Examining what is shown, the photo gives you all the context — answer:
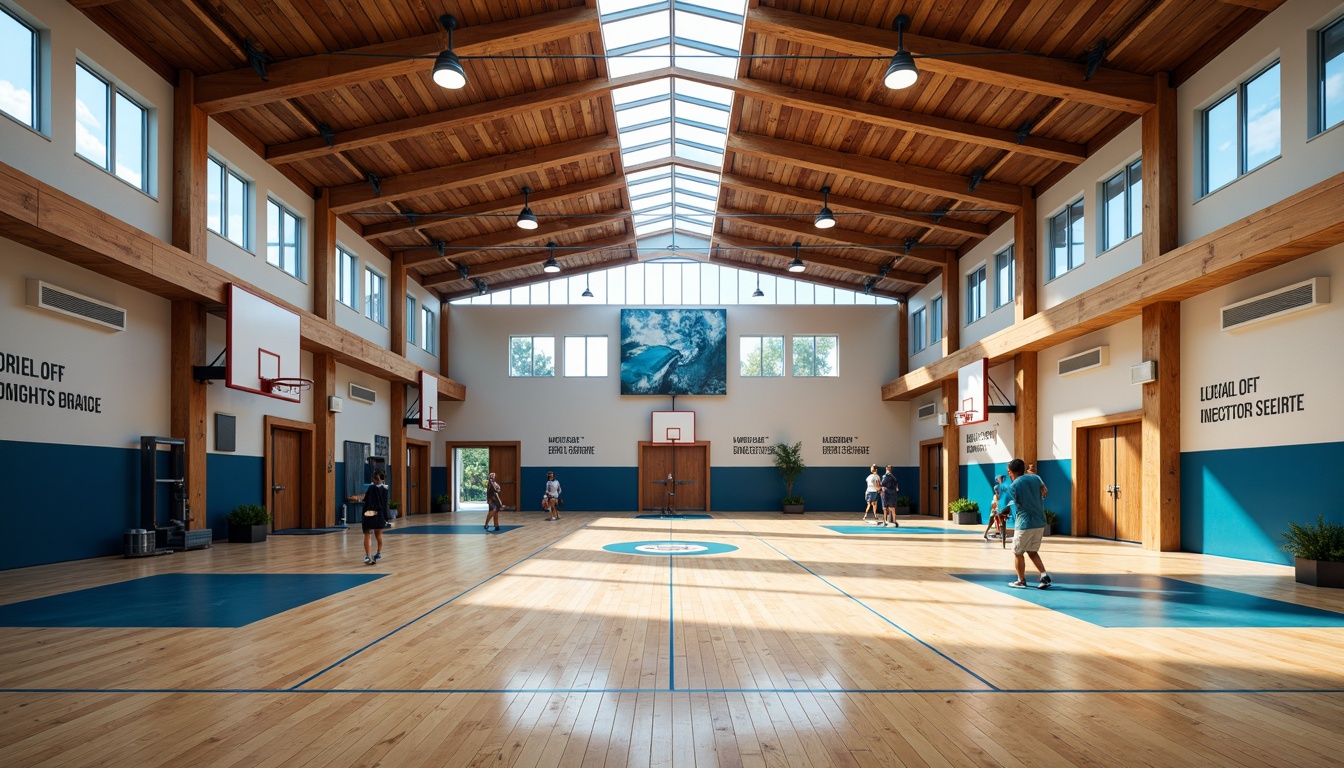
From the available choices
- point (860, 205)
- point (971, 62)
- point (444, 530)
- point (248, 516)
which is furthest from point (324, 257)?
point (971, 62)

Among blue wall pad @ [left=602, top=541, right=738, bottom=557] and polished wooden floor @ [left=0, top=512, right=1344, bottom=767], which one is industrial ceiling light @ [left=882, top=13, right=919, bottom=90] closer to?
polished wooden floor @ [left=0, top=512, right=1344, bottom=767]

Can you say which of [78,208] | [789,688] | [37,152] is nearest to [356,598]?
[789,688]

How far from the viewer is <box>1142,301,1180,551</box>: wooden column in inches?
491

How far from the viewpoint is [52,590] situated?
8.60 metres

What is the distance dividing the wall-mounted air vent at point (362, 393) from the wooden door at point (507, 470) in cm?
566

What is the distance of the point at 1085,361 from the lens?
15.4 metres

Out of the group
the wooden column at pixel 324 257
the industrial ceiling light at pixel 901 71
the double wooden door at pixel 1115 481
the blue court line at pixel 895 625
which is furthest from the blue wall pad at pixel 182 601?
the double wooden door at pixel 1115 481

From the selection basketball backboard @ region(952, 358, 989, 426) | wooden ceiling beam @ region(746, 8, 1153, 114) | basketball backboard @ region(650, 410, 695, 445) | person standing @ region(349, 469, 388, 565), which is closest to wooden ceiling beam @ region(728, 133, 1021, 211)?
basketball backboard @ region(952, 358, 989, 426)

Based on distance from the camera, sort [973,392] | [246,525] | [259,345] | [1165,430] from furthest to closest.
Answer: [973,392] < [246,525] < [259,345] < [1165,430]

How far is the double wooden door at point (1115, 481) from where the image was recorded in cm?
1428

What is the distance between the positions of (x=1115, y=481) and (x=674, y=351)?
1407 centimetres

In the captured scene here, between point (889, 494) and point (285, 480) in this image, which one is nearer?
point (285, 480)

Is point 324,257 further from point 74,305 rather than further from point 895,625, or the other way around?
point 895,625

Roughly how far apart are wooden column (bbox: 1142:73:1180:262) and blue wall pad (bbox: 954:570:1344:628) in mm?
5174
